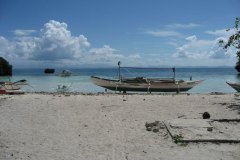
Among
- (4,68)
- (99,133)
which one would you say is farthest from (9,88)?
(4,68)

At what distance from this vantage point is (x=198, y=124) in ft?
30.6

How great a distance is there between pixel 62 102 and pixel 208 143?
29.8ft

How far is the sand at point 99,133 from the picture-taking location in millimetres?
7078

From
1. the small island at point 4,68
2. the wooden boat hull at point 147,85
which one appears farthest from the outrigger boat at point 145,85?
the small island at point 4,68

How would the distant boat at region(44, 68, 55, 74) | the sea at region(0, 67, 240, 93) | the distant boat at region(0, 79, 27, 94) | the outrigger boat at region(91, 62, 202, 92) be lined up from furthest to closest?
the distant boat at region(44, 68, 55, 74) → the sea at region(0, 67, 240, 93) → the outrigger boat at region(91, 62, 202, 92) → the distant boat at region(0, 79, 27, 94)

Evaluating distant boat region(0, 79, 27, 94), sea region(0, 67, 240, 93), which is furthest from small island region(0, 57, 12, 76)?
distant boat region(0, 79, 27, 94)

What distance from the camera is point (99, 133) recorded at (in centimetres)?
898

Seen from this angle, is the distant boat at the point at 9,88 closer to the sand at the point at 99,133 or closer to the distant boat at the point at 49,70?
the sand at the point at 99,133

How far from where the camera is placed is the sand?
7078 millimetres

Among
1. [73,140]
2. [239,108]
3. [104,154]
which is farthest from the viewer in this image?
[239,108]

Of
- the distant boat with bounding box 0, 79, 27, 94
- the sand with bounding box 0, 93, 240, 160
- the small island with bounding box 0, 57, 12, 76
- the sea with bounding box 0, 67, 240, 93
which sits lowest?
the sea with bounding box 0, 67, 240, 93

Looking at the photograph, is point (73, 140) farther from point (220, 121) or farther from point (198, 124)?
point (220, 121)

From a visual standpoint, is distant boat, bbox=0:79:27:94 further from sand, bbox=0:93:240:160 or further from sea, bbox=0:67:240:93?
sand, bbox=0:93:240:160

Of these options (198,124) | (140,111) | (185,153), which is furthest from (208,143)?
(140,111)
